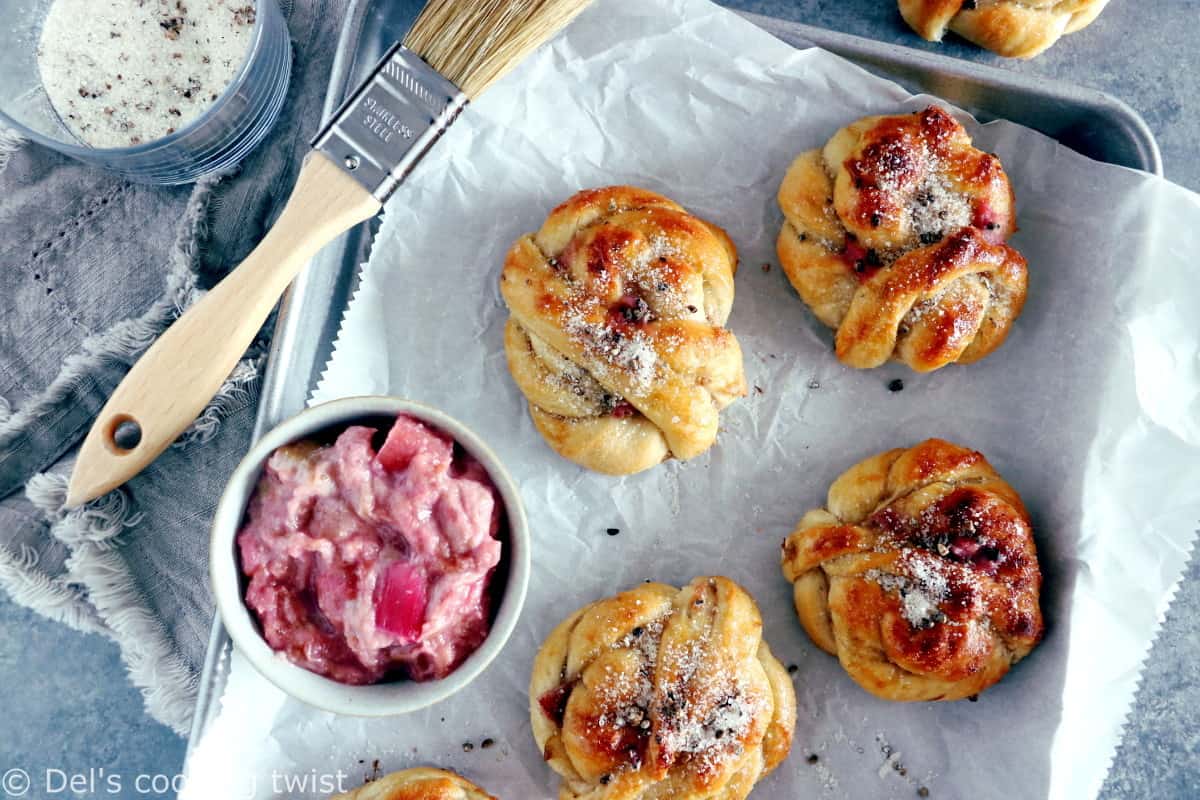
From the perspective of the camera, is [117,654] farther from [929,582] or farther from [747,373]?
[929,582]

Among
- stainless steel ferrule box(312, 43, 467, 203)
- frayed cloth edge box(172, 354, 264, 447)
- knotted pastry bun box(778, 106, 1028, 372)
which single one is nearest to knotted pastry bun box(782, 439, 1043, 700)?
knotted pastry bun box(778, 106, 1028, 372)

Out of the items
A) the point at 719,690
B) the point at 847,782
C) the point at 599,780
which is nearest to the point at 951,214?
the point at 719,690

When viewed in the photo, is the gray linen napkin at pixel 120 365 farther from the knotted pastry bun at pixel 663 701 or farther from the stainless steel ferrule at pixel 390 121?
the knotted pastry bun at pixel 663 701

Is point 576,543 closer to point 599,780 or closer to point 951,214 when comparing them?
point 599,780

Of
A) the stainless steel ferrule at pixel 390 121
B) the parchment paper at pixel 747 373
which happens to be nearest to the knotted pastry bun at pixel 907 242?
the parchment paper at pixel 747 373

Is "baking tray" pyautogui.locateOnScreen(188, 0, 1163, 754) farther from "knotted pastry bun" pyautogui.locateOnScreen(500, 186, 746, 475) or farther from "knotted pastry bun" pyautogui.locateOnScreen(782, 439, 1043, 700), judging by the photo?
"knotted pastry bun" pyautogui.locateOnScreen(782, 439, 1043, 700)

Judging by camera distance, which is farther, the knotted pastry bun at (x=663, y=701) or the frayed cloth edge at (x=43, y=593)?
the frayed cloth edge at (x=43, y=593)
